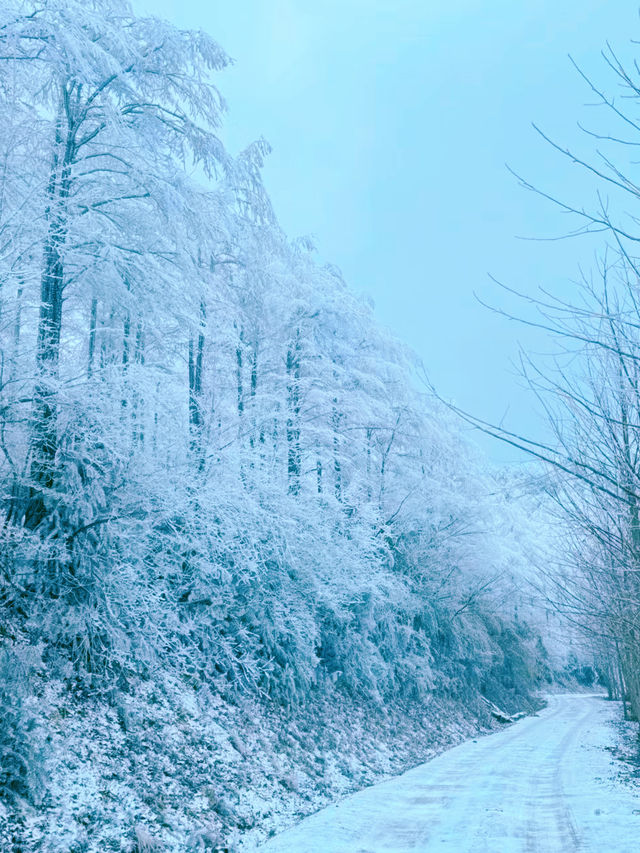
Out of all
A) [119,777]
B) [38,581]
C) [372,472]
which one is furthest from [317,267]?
[119,777]

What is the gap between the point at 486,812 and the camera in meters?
9.82

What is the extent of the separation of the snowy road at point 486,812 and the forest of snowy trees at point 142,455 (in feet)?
5.64

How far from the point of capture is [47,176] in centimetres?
911

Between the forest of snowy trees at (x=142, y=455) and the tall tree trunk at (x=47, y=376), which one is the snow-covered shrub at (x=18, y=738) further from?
the tall tree trunk at (x=47, y=376)

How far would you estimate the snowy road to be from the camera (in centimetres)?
802

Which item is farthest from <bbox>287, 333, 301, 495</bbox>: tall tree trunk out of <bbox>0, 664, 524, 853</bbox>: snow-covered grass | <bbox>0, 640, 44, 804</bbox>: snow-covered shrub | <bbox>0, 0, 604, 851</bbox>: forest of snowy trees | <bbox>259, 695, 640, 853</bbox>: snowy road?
<bbox>0, 640, 44, 804</bbox>: snow-covered shrub

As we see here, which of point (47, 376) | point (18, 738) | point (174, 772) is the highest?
point (47, 376)

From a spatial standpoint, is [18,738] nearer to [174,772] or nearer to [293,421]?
[174,772]

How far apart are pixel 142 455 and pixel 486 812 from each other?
22.9 ft

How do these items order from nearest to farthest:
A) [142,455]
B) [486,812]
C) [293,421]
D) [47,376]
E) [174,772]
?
[47,376], [174,772], [142,455], [486,812], [293,421]

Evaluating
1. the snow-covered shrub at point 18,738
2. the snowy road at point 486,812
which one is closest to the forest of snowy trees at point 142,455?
the snow-covered shrub at point 18,738

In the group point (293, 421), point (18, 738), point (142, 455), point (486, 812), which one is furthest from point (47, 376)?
point (293, 421)

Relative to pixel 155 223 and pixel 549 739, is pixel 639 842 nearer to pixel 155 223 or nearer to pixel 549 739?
pixel 155 223

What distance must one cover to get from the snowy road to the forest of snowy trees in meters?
1.72
